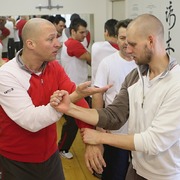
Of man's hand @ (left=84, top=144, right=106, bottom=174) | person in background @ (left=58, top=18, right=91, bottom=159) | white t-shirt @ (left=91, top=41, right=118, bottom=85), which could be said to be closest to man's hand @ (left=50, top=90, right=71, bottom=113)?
man's hand @ (left=84, top=144, right=106, bottom=174)

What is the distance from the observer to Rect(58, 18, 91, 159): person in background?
338cm

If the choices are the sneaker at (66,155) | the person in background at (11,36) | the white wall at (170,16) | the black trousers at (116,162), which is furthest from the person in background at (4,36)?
the black trousers at (116,162)

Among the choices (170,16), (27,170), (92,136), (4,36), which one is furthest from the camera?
(4,36)

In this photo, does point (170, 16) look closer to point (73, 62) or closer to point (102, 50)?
point (102, 50)

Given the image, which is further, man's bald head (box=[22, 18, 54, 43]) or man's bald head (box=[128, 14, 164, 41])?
man's bald head (box=[22, 18, 54, 43])

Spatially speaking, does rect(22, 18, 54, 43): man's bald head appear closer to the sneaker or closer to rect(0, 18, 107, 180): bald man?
rect(0, 18, 107, 180): bald man

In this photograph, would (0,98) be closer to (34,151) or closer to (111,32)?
(34,151)

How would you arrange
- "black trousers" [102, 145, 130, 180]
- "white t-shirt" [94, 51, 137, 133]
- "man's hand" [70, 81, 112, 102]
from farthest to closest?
"black trousers" [102, 145, 130, 180], "white t-shirt" [94, 51, 137, 133], "man's hand" [70, 81, 112, 102]

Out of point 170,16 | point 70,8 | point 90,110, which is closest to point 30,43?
point 90,110

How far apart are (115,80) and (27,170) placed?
3.16 ft

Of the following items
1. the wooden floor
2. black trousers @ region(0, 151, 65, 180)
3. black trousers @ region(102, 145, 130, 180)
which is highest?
black trousers @ region(0, 151, 65, 180)

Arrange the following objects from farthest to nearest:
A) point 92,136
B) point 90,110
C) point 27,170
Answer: point 27,170
point 90,110
point 92,136

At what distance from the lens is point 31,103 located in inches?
61.0

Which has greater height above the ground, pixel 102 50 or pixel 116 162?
pixel 102 50
